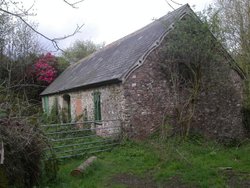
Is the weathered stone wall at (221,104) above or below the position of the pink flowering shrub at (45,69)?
below

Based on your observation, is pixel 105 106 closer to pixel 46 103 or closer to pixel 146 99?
pixel 146 99

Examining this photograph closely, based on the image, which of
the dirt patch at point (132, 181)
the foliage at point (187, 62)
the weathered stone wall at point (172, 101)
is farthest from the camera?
the weathered stone wall at point (172, 101)

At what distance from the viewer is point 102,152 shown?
11602mm

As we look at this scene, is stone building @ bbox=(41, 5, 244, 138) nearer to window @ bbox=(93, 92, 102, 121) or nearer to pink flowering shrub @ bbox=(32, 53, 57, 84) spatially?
window @ bbox=(93, 92, 102, 121)

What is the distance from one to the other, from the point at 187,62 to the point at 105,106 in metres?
4.13

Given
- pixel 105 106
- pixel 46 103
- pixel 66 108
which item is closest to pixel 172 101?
pixel 105 106

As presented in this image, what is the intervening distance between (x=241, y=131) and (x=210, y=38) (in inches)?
213

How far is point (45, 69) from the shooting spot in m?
29.2

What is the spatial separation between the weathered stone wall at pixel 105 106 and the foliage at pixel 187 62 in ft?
7.61

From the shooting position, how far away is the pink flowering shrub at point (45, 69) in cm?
2826

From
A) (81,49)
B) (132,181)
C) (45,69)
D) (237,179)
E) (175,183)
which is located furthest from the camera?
(81,49)

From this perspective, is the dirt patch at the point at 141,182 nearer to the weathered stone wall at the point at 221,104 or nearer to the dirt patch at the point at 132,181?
the dirt patch at the point at 132,181

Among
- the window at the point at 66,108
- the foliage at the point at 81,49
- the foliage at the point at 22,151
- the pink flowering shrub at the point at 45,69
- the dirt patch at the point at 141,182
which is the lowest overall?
the dirt patch at the point at 141,182

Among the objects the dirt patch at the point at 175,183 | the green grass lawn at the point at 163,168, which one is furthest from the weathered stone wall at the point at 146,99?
the dirt patch at the point at 175,183
